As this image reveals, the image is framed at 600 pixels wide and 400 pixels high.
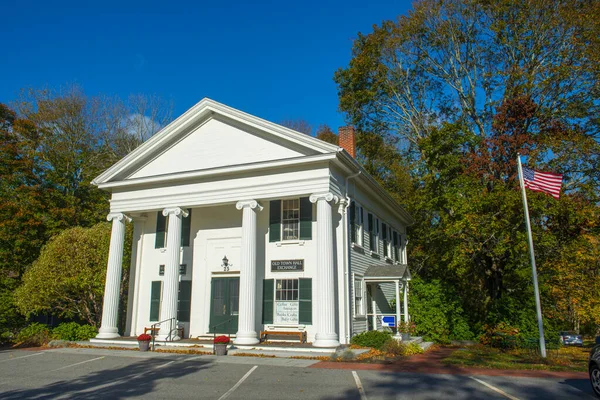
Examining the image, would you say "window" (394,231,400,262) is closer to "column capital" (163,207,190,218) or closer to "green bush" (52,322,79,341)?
"column capital" (163,207,190,218)

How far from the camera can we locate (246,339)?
16.1m

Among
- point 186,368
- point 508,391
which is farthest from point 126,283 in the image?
point 508,391

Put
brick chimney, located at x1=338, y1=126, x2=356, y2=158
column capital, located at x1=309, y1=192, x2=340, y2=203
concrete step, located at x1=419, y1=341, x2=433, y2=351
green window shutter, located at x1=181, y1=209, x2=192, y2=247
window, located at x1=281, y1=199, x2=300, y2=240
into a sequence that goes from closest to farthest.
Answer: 1. column capital, located at x1=309, y1=192, x2=340, y2=203
2. concrete step, located at x1=419, y1=341, x2=433, y2=351
3. window, located at x1=281, y1=199, x2=300, y2=240
4. green window shutter, located at x1=181, y1=209, x2=192, y2=247
5. brick chimney, located at x1=338, y1=126, x2=356, y2=158

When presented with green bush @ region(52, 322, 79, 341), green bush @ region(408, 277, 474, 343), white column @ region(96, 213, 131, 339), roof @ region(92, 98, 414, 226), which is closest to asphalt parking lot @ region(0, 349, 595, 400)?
white column @ region(96, 213, 131, 339)

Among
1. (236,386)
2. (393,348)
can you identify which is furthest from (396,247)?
(236,386)

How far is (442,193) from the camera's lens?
895 inches

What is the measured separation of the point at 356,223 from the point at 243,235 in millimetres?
5264

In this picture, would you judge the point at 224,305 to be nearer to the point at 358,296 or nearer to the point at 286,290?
the point at 286,290

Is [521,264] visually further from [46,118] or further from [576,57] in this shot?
[46,118]

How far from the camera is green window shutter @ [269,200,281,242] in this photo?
60.8ft

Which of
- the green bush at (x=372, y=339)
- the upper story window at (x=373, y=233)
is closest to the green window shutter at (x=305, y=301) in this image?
the green bush at (x=372, y=339)

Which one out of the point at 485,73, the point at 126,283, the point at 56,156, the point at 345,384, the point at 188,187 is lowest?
the point at 345,384

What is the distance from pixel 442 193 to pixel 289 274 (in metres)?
9.43

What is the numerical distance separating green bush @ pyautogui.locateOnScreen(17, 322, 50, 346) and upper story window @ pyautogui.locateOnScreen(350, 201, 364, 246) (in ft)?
44.5
